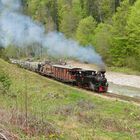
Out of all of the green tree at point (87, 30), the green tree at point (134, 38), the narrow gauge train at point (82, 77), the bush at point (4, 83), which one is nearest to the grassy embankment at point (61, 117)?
the bush at point (4, 83)

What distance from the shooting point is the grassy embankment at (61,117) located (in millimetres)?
13940

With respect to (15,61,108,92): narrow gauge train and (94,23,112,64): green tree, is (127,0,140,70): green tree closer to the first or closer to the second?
(94,23,112,64): green tree

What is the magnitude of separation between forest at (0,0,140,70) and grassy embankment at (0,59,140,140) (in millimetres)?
43416

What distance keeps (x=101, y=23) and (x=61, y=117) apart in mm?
78260

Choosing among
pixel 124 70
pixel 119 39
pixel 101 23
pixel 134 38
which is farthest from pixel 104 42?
pixel 101 23

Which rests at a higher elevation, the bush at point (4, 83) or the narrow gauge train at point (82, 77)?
the bush at point (4, 83)

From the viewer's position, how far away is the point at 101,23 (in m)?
97.4

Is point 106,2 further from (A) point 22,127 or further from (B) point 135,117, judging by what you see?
(A) point 22,127

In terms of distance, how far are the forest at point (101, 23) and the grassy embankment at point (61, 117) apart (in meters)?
43.4

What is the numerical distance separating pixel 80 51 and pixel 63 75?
21.8 feet

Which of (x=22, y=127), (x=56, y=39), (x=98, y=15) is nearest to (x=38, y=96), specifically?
(x=22, y=127)

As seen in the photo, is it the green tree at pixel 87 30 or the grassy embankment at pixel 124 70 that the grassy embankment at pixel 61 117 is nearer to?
the grassy embankment at pixel 124 70

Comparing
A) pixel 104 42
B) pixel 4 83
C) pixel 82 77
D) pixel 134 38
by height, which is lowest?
pixel 82 77

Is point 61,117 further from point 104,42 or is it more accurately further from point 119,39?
point 104,42
